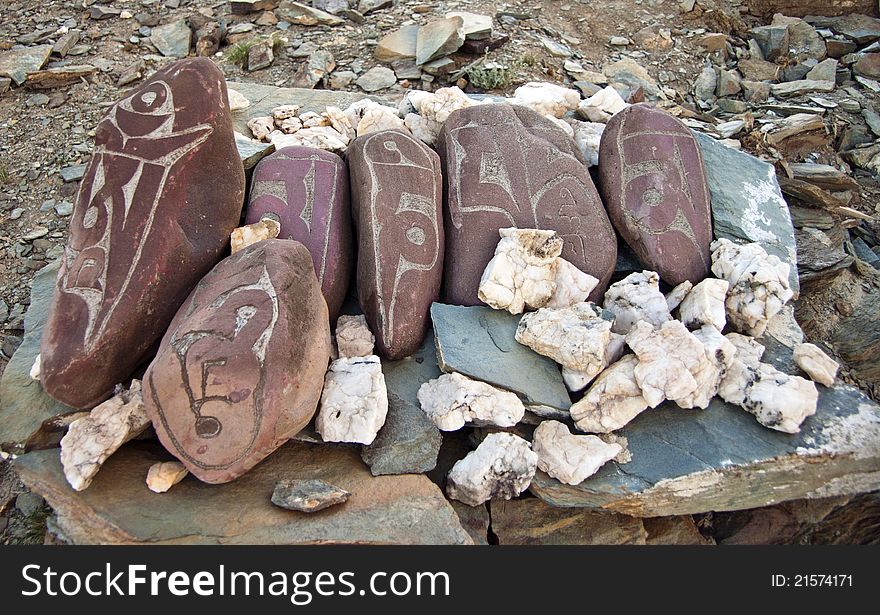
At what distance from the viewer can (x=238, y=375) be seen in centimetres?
252

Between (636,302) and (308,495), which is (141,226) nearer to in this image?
(308,495)

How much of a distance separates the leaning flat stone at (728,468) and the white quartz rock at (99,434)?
5.12 feet

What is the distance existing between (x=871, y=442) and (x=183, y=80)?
330 cm

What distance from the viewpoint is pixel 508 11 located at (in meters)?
6.10

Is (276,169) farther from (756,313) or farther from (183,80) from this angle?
(756,313)

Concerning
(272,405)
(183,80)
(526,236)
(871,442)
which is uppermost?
(183,80)

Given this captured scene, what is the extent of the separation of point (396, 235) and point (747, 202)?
6.49 ft

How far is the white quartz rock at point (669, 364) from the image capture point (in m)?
2.77

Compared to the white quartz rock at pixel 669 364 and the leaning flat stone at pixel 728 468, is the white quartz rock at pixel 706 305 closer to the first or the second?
the white quartz rock at pixel 669 364

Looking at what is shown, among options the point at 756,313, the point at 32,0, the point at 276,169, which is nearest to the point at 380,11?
the point at 32,0

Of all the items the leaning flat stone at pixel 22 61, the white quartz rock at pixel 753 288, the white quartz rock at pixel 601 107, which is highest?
the white quartz rock at pixel 601 107

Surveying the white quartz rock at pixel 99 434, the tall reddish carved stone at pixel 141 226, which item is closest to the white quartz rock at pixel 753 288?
the tall reddish carved stone at pixel 141 226

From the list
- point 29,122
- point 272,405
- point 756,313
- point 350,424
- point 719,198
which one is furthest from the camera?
point 29,122

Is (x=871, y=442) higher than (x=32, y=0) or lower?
lower
